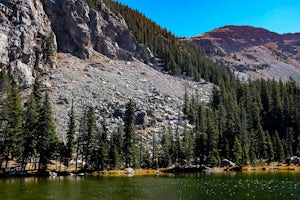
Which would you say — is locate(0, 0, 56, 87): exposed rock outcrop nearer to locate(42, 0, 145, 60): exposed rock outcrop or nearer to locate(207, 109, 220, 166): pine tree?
locate(42, 0, 145, 60): exposed rock outcrop

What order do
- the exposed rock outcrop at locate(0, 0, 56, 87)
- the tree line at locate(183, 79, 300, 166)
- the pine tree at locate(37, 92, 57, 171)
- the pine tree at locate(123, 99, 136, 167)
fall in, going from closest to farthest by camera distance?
1. the pine tree at locate(37, 92, 57, 171)
2. the pine tree at locate(123, 99, 136, 167)
3. the tree line at locate(183, 79, 300, 166)
4. the exposed rock outcrop at locate(0, 0, 56, 87)

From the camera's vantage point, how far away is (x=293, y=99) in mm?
155375

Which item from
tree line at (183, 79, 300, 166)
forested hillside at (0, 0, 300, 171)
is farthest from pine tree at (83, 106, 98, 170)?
tree line at (183, 79, 300, 166)

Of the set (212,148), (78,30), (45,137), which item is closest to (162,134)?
(212,148)

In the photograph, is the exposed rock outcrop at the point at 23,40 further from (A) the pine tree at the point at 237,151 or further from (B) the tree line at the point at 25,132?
(A) the pine tree at the point at 237,151

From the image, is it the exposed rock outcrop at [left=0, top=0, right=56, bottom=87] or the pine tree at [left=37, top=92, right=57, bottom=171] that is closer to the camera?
the pine tree at [left=37, top=92, right=57, bottom=171]

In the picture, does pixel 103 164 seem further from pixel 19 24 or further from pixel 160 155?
pixel 19 24

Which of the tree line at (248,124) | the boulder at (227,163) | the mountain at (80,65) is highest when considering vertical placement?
the mountain at (80,65)

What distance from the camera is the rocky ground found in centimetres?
13012

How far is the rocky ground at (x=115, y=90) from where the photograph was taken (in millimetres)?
130125

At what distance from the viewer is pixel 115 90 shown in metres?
146

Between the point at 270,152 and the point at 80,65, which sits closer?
the point at 270,152

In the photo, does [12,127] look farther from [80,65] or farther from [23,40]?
[80,65]

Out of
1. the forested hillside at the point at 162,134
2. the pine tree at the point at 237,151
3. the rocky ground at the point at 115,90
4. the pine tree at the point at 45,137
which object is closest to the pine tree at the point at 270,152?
the forested hillside at the point at 162,134
